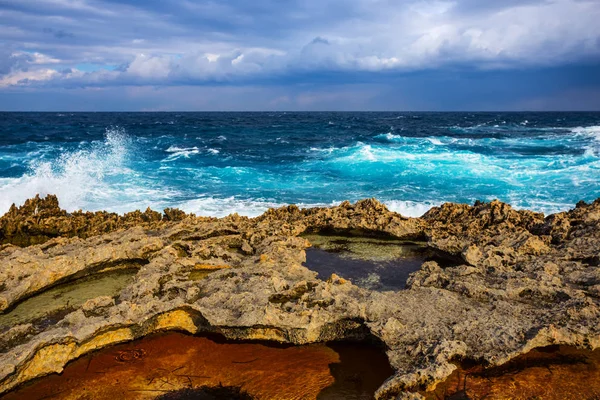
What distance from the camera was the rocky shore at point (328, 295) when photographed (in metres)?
3.76

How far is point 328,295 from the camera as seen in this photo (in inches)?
178

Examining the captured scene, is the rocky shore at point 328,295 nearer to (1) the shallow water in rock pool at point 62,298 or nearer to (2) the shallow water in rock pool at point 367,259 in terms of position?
(1) the shallow water in rock pool at point 62,298

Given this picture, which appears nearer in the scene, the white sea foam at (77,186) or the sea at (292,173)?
the white sea foam at (77,186)

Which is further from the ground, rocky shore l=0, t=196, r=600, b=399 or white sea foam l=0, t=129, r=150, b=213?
rocky shore l=0, t=196, r=600, b=399

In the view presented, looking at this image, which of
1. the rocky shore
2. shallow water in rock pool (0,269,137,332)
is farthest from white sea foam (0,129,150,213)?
shallow water in rock pool (0,269,137,332)

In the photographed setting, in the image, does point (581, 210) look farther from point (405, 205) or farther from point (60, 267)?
point (60, 267)

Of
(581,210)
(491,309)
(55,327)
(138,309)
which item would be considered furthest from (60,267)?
(581,210)

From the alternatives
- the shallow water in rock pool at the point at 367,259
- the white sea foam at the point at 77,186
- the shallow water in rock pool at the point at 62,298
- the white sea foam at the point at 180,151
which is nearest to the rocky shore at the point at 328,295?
the shallow water in rock pool at the point at 62,298

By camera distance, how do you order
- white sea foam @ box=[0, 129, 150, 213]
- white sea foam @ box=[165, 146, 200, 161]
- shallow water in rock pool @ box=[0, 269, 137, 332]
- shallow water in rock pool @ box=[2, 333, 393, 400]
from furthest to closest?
white sea foam @ box=[165, 146, 200, 161], white sea foam @ box=[0, 129, 150, 213], shallow water in rock pool @ box=[0, 269, 137, 332], shallow water in rock pool @ box=[2, 333, 393, 400]

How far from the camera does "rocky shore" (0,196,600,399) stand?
376cm

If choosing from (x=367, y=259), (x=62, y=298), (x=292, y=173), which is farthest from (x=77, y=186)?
(x=367, y=259)

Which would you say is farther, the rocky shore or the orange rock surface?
the rocky shore

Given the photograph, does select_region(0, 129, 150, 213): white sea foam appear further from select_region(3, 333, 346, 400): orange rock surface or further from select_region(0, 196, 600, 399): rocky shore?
select_region(3, 333, 346, 400): orange rock surface

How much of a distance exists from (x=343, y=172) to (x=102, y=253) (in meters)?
14.6
